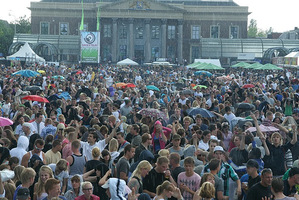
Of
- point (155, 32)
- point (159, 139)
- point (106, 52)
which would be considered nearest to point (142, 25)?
point (155, 32)

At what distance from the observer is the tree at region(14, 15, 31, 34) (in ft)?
341

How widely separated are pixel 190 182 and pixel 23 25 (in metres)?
99.9

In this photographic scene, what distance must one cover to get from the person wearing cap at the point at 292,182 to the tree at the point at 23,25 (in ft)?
323

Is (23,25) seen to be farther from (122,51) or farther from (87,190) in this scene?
(87,190)

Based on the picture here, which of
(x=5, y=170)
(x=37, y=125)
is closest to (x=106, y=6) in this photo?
(x=37, y=125)

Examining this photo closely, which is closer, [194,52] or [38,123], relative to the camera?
[38,123]

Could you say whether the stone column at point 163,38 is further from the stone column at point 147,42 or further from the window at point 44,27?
the window at point 44,27

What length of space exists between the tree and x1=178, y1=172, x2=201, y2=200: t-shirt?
322ft

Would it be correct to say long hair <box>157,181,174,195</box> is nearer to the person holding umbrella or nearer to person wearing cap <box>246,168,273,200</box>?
person wearing cap <box>246,168,273,200</box>

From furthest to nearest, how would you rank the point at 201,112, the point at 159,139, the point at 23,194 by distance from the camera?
the point at 201,112 < the point at 159,139 < the point at 23,194

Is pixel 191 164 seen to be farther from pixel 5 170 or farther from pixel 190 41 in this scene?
pixel 190 41

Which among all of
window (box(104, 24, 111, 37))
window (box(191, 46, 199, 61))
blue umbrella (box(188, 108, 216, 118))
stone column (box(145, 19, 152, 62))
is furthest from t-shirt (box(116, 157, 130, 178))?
window (box(191, 46, 199, 61))

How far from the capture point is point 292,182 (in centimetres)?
859

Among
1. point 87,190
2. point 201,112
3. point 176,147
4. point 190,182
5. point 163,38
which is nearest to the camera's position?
point 87,190
